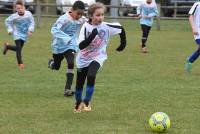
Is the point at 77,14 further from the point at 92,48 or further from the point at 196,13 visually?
the point at 196,13

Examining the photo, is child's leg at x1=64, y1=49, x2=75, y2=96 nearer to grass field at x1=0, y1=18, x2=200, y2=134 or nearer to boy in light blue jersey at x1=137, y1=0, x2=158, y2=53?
grass field at x1=0, y1=18, x2=200, y2=134

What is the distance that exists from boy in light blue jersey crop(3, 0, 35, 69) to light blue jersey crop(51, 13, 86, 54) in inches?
131

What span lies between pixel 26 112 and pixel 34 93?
1740 mm

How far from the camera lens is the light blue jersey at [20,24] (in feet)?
43.3

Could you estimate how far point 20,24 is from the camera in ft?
43.9

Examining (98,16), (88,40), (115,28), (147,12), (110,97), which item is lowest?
(110,97)

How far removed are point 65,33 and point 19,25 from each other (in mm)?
3839

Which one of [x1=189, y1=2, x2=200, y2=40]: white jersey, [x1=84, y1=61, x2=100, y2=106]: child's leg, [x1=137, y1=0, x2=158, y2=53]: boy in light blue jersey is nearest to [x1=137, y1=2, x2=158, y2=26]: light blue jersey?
[x1=137, y1=0, x2=158, y2=53]: boy in light blue jersey

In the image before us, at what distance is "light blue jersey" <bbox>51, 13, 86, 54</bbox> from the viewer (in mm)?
9633

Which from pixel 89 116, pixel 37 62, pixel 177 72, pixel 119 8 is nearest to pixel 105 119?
pixel 89 116

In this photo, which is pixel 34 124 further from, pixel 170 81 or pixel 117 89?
pixel 170 81

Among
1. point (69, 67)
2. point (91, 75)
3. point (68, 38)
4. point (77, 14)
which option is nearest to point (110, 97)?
point (69, 67)

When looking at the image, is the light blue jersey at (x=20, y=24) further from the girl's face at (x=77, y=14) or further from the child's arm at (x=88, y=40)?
the child's arm at (x=88, y=40)

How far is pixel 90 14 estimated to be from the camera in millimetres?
7910
